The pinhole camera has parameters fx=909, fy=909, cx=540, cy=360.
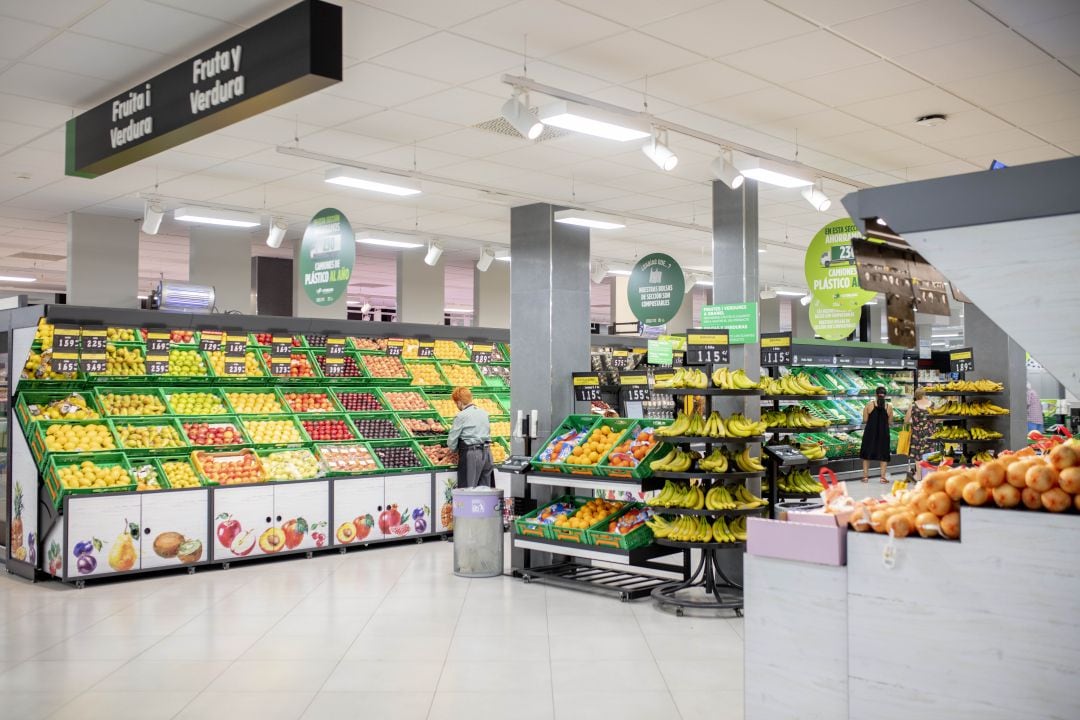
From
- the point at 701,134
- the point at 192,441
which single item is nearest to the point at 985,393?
the point at 701,134

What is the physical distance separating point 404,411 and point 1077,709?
29.1ft

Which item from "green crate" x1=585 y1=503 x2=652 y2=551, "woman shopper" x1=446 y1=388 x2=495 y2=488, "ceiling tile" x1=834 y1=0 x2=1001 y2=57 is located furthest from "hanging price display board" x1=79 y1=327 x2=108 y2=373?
"ceiling tile" x1=834 y1=0 x2=1001 y2=57

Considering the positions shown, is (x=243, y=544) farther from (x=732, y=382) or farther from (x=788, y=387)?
(x=788, y=387)

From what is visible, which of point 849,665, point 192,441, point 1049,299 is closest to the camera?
point 1049,299

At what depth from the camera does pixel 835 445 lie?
16578 millimetres

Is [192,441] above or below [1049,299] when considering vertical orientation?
below

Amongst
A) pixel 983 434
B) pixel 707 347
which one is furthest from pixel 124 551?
pixel 983 434

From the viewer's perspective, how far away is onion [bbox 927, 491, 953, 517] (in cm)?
325

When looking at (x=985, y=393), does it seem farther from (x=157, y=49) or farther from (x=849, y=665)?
(x=157, y=49)

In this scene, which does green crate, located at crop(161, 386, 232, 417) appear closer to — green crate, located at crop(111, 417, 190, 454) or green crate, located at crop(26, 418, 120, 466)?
green crate, located at crop(111, 417, 190, 454)

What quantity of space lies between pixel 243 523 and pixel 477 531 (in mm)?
2386

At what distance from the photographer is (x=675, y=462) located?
7305 mm

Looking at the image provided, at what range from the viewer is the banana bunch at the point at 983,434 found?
9.58 m

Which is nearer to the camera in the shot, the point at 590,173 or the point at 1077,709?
the point at 1077,709
